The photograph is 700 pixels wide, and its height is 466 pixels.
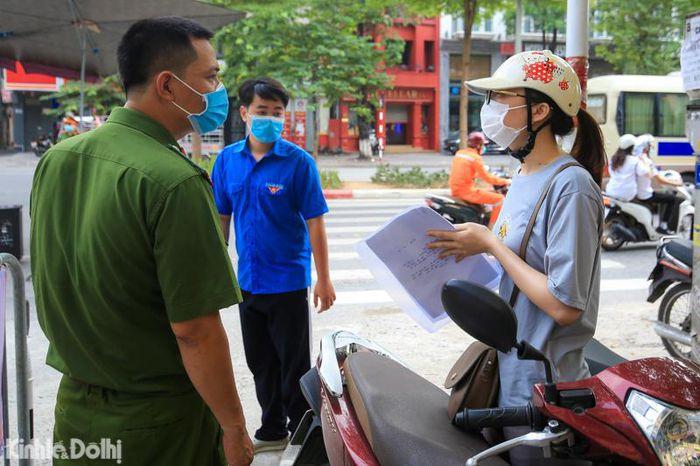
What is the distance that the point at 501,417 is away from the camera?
1.73 meters

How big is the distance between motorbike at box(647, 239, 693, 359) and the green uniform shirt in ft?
13.0

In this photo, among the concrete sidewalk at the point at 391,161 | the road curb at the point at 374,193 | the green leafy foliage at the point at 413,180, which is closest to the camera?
the road curb at the point at 374,193

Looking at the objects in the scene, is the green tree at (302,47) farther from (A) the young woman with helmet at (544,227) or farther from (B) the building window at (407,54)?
(A) the young woman with helmet at (544,227)

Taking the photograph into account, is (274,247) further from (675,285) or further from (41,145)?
(41,145)

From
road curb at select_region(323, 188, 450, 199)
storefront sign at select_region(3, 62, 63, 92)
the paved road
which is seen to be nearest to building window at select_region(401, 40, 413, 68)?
storefront sign at select_region(3, 62, 63, 92)

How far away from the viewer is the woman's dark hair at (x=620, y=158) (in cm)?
977

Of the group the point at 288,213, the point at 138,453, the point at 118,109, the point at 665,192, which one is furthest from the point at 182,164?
the point at 665,192

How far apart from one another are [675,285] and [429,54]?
3552cm

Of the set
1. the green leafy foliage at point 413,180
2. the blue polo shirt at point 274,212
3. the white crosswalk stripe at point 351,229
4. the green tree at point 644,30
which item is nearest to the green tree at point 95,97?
the green leafy foliage at point 413,180

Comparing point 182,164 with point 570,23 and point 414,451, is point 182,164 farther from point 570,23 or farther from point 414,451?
point 570,23

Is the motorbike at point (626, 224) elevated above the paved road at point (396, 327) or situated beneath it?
elevated above

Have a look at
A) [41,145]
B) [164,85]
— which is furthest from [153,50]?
[41,145]

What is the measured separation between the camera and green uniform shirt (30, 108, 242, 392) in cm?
171

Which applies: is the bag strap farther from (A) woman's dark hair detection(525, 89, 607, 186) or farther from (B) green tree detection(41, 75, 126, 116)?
(B) green tree detection(41, 75, 126, 116)
